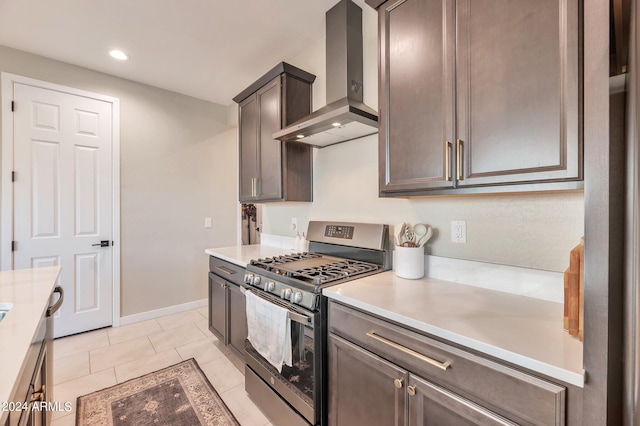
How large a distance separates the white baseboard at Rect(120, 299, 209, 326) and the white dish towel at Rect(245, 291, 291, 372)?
2137mm

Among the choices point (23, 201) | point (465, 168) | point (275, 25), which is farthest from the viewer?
point (23, 201)

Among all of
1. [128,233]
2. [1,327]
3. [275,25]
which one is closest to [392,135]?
[275,25]

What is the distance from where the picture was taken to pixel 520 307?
113cm

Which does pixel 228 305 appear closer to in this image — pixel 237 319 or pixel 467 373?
pixel 237 319

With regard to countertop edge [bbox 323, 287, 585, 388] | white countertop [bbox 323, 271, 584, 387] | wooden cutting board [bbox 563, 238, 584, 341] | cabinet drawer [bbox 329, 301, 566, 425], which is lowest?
cabinet drawer [bbox 329, 301, 566, 425]

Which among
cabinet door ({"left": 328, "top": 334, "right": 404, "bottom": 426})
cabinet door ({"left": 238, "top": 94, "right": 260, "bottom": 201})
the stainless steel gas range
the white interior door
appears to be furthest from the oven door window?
the white interior door

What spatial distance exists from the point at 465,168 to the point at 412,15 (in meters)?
0.84

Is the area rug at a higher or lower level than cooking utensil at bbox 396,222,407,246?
lower

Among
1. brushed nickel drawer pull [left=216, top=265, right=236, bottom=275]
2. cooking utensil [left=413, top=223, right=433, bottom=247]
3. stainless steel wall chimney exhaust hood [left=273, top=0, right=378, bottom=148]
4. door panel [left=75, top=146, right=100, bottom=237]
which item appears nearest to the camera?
cooking utensil [left=413, top=223, right=433, bottom=247]

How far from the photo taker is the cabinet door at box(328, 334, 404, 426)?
1.06m

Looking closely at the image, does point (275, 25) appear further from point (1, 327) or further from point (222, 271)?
point (1, 327)

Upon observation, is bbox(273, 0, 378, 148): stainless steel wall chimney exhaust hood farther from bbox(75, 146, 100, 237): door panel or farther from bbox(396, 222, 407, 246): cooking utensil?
bbox(75, 146, 100, 237): door panel

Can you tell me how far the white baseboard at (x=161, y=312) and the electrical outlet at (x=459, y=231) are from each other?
3.30 metres

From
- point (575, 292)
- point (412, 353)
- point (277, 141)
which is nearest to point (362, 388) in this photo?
point (412, 353)
